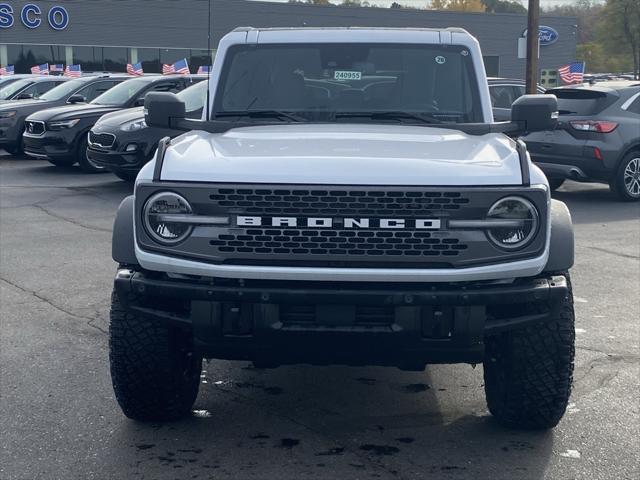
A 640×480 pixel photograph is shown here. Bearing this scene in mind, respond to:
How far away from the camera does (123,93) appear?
17281 mm

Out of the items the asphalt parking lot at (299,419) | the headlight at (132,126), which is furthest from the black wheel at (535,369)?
the headlight at (132,126)

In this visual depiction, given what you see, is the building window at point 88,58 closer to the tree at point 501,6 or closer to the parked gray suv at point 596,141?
→ the parked gray suv at point 596,141

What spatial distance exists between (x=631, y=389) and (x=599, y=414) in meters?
0.50

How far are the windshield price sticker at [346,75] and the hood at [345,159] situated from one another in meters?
0.77

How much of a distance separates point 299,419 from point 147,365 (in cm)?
89

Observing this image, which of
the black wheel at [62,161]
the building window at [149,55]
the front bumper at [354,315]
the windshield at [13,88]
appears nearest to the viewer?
the front bumper at [354,315]

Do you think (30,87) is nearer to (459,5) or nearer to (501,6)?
(459,5)

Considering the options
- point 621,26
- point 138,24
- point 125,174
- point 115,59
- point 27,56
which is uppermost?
point 621,26

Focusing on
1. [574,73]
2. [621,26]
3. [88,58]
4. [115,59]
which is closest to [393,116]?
[574,73]

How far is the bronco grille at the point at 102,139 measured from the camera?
14.2 meters

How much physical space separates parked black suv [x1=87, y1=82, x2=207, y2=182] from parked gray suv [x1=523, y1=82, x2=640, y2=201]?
4.99 meters

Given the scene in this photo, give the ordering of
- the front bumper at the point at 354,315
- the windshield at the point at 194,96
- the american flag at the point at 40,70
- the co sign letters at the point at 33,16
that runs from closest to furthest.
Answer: the front bumper at the point at 354,315 → the windshield at the point at 194,96 → the american flag at the point at 40,70 → the co sign letters at the point at 33,16

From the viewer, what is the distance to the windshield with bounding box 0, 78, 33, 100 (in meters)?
23.3

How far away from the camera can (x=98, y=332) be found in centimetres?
662
